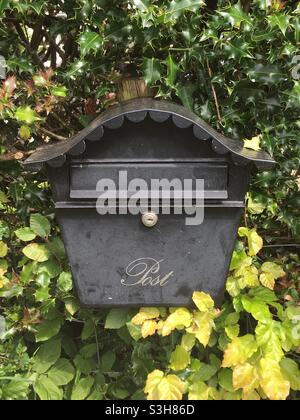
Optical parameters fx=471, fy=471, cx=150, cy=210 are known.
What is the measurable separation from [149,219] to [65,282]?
48 cm

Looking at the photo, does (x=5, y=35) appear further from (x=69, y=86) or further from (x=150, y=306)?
(x=150, y=306)

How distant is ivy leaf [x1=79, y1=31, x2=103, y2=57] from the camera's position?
5.55 feet

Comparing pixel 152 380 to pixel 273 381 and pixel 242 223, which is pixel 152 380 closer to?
pixel 273 381

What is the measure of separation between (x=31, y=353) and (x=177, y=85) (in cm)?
139

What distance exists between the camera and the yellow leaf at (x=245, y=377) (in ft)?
5.74

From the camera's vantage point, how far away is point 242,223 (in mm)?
2027

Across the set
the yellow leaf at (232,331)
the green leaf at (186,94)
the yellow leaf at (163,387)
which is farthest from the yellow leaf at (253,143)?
the yellow leaf at (163,387)

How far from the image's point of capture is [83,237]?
1720 mm

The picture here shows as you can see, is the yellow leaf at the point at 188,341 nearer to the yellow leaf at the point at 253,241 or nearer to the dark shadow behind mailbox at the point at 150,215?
the dark shadow behind mailbox at the point at 150,215

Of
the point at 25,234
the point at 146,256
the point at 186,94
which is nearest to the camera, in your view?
the point at 146,256

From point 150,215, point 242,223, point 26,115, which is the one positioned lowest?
point 242,223

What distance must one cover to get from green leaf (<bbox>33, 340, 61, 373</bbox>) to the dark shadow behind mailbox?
1.35 feet

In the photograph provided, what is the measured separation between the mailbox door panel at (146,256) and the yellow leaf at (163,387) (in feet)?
0.94

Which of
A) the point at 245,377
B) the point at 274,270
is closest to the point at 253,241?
the point at 274,270
